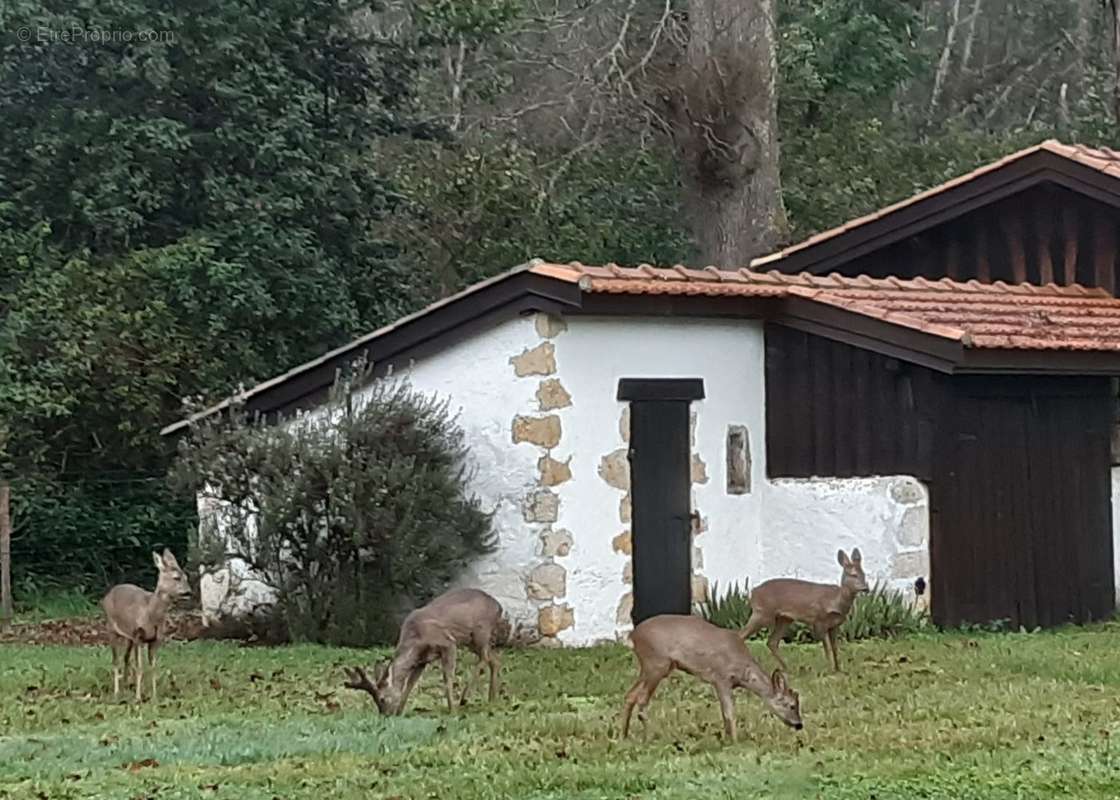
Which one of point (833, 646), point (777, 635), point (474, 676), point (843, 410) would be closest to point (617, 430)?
point (843, 410)

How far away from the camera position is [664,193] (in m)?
29.9

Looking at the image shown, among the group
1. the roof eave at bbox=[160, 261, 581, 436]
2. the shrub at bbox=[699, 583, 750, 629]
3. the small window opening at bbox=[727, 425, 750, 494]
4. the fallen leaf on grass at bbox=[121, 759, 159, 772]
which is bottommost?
the fallen leaf on grass at bbox=[121, 759, 159, 772]

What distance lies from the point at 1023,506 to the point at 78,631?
353 inches

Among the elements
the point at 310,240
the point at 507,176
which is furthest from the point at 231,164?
the point at 507,176

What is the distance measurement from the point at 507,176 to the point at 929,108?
683 inches

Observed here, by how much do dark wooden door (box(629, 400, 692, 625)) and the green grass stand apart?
159cm

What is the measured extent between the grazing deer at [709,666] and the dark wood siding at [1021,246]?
33.3 feet

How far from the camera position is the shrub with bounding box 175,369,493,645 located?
54.7 feet

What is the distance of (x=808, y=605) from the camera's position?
47.0 feet

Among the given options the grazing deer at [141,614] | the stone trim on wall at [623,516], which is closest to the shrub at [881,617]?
the stone trim on wall at [623,516]

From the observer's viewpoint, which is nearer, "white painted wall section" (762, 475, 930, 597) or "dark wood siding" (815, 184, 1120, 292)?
"white painted wall section" (762, 475, 930, 597)

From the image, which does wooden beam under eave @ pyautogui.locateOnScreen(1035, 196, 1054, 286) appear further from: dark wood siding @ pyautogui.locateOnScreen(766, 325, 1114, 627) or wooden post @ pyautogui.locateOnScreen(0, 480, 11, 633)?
wooden post @ pyautogui.locateOnScreen(0, 480, 11, 633)

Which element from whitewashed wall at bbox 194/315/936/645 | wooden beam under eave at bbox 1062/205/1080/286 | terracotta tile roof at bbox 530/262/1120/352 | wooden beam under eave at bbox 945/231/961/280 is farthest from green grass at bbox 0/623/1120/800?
wooden beam under eave at bbox 945/231/961/280

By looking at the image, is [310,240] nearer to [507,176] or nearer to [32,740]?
[507,176]
